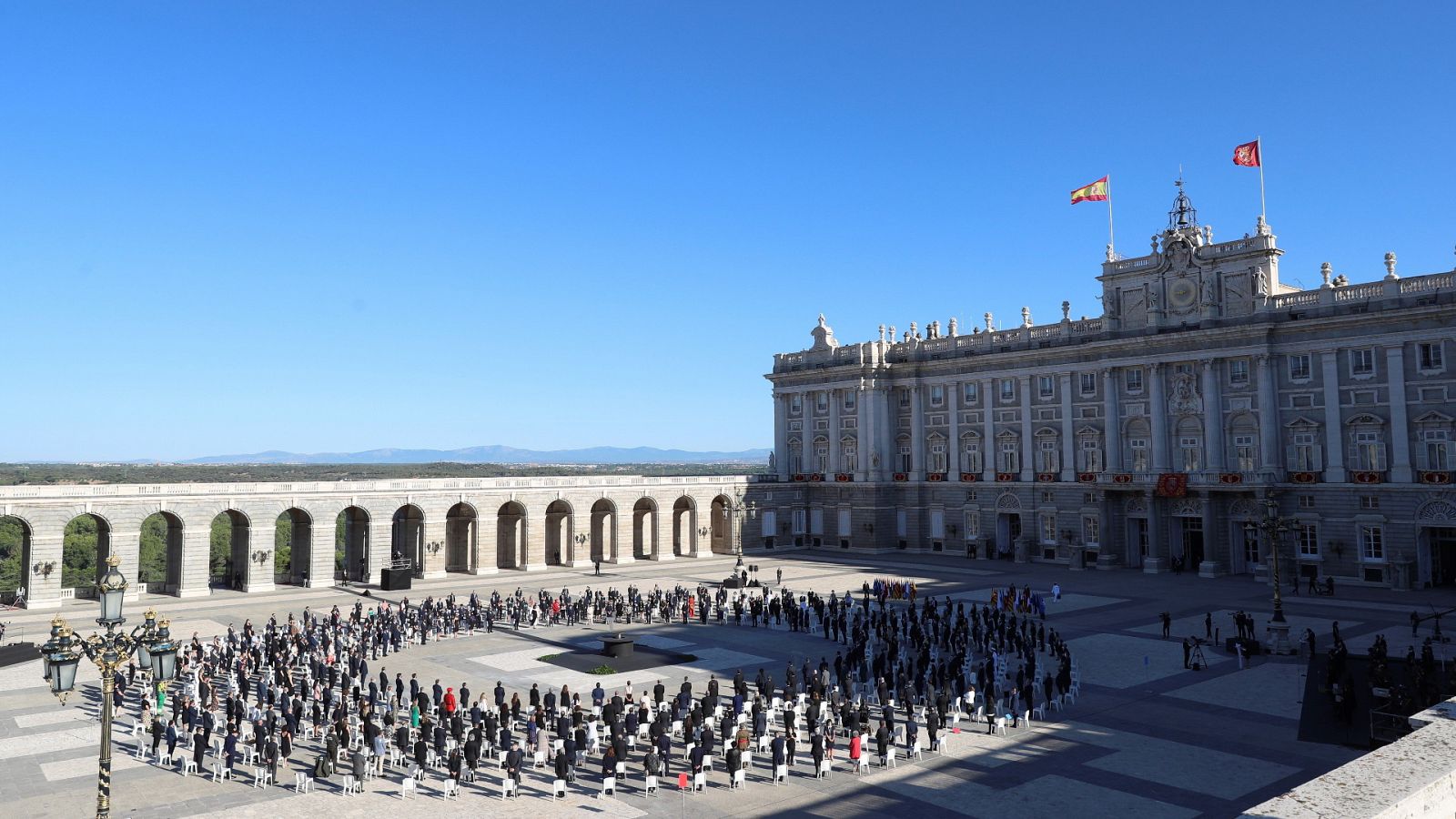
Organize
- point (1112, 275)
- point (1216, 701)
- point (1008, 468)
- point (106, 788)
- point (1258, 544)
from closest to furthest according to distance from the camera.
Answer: point (106, 788) → point (1216, 701) → point (1258, 544) → point (1112, 275) → point (1008, 468)

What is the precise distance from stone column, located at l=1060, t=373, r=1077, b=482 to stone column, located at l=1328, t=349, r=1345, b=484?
51.1ft

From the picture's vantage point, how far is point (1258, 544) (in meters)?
57.0

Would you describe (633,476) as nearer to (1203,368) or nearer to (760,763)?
(1203,368)

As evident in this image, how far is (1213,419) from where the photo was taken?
58.2m

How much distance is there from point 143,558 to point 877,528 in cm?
8699

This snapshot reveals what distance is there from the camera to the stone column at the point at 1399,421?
51125 mm

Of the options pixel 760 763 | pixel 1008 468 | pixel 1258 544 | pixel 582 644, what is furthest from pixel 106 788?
pixel 1008 468

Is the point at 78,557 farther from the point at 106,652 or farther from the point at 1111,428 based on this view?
the point at 106,652

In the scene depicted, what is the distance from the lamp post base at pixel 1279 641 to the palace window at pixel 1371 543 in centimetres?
2319

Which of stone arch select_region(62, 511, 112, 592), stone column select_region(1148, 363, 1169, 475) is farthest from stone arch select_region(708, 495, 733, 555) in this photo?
stone arch select_region(62, 511, 112, 592)

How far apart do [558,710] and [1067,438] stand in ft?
158

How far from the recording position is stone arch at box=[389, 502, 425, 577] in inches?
2485

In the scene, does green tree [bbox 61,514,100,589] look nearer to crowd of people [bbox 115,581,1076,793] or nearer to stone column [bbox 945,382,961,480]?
crowd of people [bbox 115,581,1076,793]

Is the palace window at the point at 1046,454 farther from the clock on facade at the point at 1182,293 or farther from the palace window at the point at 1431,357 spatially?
the palace window at the point at 1431,357
